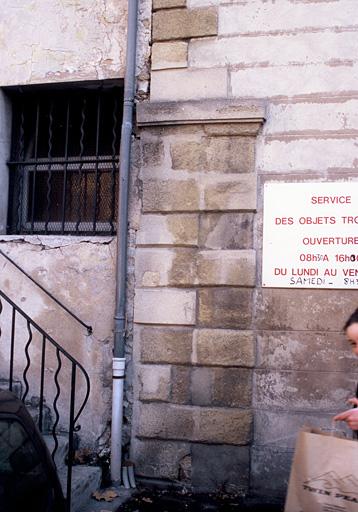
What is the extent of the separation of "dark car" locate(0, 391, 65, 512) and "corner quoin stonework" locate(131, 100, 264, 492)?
2.20 m

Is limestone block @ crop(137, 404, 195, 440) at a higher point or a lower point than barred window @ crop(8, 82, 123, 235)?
lower

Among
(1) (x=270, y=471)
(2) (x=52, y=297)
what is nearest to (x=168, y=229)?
(2) (x=52, y=297)

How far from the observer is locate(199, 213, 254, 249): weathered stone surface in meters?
4.45

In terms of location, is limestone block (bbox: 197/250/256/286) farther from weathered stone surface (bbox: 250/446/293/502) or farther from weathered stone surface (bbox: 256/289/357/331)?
weathered stone surface (bbox: 250/446/293/502)

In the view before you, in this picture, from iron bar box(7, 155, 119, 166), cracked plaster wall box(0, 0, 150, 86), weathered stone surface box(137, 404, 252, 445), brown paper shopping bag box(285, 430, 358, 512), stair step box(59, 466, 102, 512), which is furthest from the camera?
iron bar box(7, 155, 119, 166)

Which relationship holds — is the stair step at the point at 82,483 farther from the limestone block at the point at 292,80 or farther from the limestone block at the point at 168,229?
the limestone block at the point at 292,80

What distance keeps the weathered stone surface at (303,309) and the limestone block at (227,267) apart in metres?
0.19

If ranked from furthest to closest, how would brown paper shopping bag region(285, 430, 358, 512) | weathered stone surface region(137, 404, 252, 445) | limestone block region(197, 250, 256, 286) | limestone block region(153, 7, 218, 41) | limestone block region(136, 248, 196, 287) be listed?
limestone block region(153, 7, 218, 41) < limestone block region(136, 248, 196, 287) < limestone block region(197, 250, 256, 286) < weathered stone surface region(137, 404, 252, 445) < brown paper shopping bag region(285, 430, 358, 512)

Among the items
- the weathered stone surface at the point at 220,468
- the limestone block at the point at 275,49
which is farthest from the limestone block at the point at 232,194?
the weathered stone surface at the point at 220,468

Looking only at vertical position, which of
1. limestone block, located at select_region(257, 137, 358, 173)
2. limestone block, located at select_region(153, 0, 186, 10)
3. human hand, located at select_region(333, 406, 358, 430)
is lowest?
human hand, located at select_region(333, 406, 358, 430)

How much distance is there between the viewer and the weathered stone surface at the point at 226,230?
14.6 feet

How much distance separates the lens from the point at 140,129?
475 cm

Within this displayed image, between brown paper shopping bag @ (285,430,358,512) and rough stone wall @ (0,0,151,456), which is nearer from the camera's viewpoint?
brown paper shopping bag @ (285,430,358,512)

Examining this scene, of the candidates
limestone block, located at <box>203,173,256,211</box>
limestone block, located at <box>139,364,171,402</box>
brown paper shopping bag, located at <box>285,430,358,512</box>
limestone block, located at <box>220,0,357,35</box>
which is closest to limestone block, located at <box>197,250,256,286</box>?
limestone block, located at <box>203,173,256,211</box>
